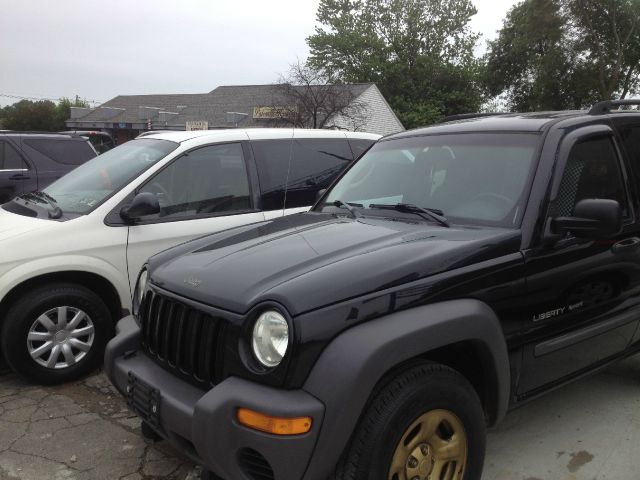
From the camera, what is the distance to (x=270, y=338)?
6.89ft

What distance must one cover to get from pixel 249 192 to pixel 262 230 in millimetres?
1635

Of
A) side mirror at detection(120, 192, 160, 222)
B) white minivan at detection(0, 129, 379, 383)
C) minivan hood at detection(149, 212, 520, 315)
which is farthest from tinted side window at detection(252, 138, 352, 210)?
minivan hood at detection(149, 212, 520, 315)

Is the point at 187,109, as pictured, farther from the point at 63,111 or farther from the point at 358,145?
the point at 358,145

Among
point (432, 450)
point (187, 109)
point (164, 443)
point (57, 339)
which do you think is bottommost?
point (164, 443)

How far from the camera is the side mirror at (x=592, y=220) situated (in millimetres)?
2598

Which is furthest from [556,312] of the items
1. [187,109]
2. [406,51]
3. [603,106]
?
[406,51]

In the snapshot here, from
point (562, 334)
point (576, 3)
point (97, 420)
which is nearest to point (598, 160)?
point (562, 334)

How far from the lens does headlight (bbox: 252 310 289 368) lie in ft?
6.75

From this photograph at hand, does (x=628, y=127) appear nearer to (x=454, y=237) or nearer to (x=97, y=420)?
(x=454, y=237)

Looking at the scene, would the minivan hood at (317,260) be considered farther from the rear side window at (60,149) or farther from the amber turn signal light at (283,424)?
the rear side window at (60,149)

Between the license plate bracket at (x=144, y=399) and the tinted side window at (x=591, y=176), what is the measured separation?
2058 millimetres

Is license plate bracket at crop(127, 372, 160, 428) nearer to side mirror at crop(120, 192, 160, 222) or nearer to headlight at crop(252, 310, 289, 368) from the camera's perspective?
headlight at crop(252, 310, 289, 368)

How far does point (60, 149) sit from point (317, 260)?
7.71m

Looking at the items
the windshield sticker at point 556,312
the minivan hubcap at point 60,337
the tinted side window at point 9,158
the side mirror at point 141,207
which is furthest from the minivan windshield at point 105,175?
the tinted side window at point 9,158
